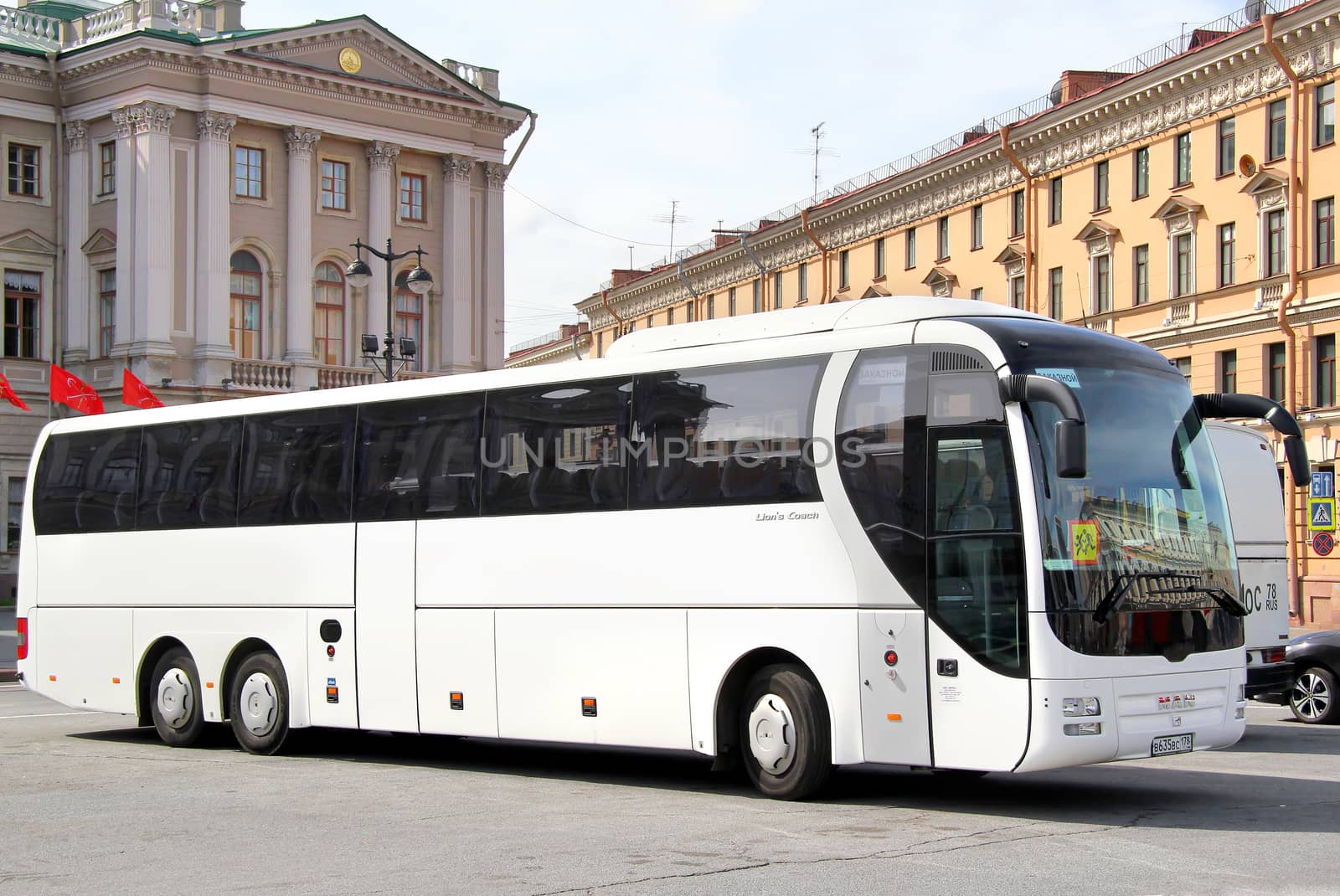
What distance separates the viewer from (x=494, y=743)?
17.8 meters

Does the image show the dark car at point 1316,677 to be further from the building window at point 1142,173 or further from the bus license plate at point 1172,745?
the building window at point 1142,173

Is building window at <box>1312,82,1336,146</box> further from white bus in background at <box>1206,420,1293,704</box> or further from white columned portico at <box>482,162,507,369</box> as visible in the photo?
white columned portico at <box>482,162,507,369</box>

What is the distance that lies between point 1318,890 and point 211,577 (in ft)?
36.4

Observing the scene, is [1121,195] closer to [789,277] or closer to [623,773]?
[789,277]

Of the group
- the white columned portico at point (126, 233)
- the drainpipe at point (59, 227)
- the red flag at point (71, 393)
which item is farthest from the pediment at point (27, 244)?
the red flag at point (71, 393)

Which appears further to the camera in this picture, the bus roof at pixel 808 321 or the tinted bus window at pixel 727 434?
the tinted bus window at pixel 727 434

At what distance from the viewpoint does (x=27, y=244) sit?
48.2 m

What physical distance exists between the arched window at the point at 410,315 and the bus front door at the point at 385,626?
37269mm

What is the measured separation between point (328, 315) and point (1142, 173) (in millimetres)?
23224

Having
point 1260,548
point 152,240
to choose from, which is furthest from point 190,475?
point 152,240

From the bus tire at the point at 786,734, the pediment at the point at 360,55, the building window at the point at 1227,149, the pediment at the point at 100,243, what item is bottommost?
the bus tire at the point at 786,734

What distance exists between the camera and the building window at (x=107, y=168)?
4809cm

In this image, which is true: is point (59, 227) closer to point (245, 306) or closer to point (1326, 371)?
point (245, 306)

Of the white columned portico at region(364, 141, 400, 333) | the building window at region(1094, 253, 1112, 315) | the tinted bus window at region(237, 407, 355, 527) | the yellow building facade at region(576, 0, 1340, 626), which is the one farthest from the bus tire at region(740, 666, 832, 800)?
the white columned portico at region(364, 141, 400, 333)
